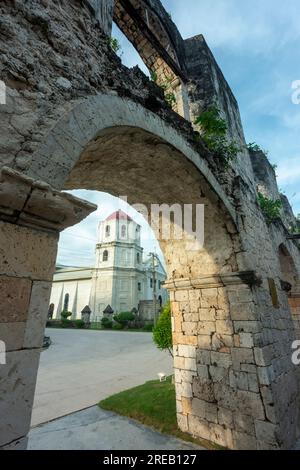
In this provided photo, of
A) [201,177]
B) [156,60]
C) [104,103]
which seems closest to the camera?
[104,103]

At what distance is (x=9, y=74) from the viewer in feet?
5.21

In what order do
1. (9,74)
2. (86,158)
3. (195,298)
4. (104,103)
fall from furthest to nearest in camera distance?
(195,298) → (86,158) → (104,103) → (9,74)

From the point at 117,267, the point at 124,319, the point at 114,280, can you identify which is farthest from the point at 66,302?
the point at 124,319

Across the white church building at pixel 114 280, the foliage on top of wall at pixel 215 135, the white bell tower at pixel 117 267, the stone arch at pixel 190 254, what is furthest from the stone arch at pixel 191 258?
the white bell tower at pixel 117 267

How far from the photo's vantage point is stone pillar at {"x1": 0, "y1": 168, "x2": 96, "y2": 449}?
1202mm

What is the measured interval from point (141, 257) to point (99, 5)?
99.2ft

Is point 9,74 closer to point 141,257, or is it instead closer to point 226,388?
point 226,388

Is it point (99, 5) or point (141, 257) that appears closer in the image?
point (99, 5)

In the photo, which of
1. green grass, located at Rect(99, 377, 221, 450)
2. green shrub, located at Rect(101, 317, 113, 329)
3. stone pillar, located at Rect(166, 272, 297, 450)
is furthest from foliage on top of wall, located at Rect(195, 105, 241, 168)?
green shrub, located at Rect(101, 317, 113, 329)

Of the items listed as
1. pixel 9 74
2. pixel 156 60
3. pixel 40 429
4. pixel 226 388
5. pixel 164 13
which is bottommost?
pixel 40 429

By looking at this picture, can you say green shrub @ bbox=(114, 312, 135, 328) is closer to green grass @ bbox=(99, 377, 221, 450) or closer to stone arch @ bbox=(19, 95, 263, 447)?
green grass @ bbox=(99, 377, 221, 450)

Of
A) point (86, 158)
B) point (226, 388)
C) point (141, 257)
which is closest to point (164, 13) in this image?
point (86, 158)

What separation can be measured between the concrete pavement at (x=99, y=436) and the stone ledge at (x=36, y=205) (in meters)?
3.58

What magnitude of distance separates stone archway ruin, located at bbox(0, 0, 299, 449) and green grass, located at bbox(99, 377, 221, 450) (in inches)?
7.2
